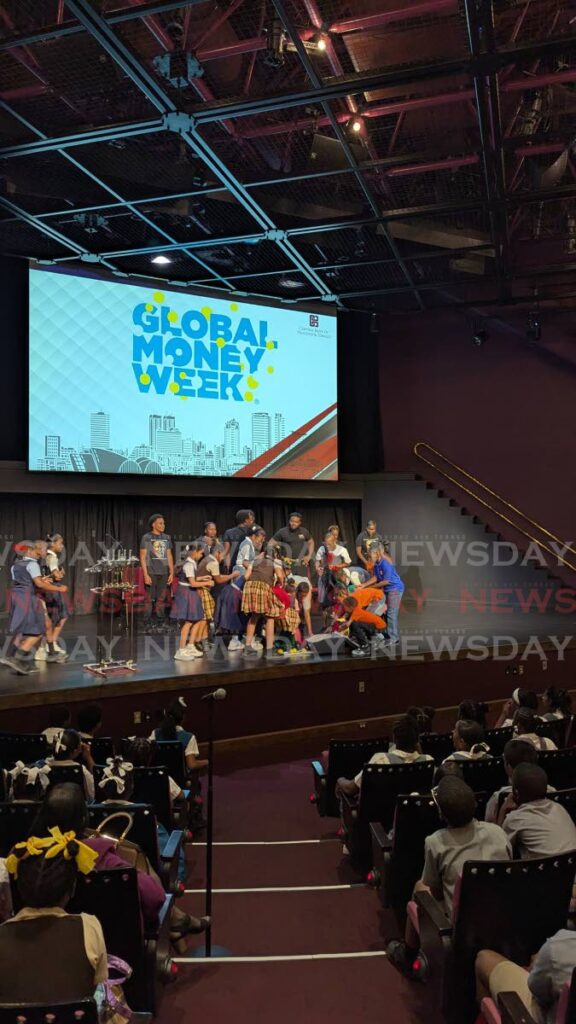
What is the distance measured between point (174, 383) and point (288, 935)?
8.52m

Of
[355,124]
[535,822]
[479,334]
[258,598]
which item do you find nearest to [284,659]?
[258,598]

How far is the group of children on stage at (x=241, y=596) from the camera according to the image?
7125 millimetres

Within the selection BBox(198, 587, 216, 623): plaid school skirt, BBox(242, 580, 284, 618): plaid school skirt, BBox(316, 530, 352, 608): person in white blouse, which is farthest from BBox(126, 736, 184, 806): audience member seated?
BBox(316, 530, 352, 608): person in white blouse

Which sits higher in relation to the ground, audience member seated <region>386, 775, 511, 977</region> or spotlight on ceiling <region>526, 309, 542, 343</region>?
spotlight on ceiling <region>526, 309, 542, 343</region>

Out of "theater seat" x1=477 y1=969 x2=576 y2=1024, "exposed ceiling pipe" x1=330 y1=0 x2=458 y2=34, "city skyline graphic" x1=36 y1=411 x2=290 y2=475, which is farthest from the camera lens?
"city skyline graphic" x1=36 y1=411 x2=290 y2=475

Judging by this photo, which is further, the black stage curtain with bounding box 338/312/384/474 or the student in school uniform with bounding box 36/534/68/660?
the black stage curtain with bounding box 338/312/384/474

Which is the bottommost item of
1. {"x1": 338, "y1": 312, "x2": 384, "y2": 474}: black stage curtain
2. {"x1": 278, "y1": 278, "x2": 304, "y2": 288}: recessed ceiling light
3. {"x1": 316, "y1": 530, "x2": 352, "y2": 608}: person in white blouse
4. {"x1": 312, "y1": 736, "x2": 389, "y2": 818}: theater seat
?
{"x1": 312, "y1": 736, "x2": 389, "y2": 818}: theater seat

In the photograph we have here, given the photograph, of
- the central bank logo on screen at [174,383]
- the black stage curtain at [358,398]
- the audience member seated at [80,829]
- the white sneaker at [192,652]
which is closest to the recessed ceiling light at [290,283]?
the central bank logo on screen at [174,383]

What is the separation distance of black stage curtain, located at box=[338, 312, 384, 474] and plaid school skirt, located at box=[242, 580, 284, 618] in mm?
6031

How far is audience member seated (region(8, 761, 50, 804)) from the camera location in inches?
144

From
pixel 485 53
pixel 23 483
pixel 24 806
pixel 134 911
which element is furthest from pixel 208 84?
pixel 134 911

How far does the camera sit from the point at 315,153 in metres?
7.89

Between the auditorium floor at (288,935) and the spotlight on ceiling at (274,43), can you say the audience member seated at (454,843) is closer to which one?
the auditorium floor at (288,935)

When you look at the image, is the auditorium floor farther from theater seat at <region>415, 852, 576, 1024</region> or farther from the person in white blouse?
the person in white blouse
